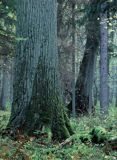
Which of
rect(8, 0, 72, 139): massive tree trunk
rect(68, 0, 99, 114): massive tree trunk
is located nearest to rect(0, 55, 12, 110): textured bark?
rect(68, 0, 99, 114): massive tree trunk

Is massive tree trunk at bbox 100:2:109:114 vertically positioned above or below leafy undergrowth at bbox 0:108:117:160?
above

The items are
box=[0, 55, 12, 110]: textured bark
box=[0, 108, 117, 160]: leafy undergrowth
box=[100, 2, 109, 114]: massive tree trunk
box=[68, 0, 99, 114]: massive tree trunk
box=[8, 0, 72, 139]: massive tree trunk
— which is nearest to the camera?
box=[0, 108, 117, 160]: leafy undergrowth

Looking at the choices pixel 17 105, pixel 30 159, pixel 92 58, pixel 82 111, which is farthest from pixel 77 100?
pixel 30 159

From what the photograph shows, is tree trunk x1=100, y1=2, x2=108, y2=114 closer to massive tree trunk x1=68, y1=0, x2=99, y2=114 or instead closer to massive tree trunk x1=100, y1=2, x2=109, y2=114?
massive tree trunk x1=100, y1=2, x2=109, y2=114

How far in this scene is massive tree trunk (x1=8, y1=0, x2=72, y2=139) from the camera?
8188mm

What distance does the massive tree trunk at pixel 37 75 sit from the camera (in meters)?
8.19

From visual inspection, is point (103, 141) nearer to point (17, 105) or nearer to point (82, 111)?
point (17, 105)

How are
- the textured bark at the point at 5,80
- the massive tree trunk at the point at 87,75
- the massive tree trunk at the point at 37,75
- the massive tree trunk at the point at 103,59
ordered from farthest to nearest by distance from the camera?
the massive tree trunk at the point at 87,75
the massive tree trunk at the point at 103,59
the textured bark at the point at 5,80
the massive tree trunk at the point at 37,75

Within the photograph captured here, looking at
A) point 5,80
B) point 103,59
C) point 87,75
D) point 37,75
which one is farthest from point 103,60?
point 5,80

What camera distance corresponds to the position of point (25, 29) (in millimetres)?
8492

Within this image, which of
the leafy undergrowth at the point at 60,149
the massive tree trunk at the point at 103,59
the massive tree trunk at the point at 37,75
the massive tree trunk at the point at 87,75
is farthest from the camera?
the massive tree trunk at the point at 87,75

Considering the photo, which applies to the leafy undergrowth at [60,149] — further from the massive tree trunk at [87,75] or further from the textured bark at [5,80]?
→ the massive tree trunk at [87,75]

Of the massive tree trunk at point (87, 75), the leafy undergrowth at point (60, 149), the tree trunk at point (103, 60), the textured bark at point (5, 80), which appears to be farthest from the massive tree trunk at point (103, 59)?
the leafy undergrowth at point (60, 149)

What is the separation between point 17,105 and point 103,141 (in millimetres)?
2097
